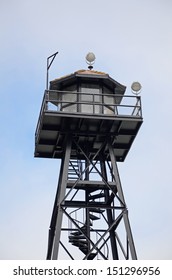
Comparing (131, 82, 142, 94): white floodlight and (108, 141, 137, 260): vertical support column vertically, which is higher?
(131, 82, 142, 94): white floodlight

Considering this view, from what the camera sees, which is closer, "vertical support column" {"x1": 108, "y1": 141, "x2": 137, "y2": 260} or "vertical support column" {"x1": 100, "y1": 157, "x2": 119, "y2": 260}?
"vertical support column" {"x1": 108, "y1": 141, "x2": 137, "y2": 260}

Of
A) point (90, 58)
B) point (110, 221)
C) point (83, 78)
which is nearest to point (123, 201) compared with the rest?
point (110, 221)

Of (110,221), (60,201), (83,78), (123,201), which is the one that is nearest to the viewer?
(60,201)

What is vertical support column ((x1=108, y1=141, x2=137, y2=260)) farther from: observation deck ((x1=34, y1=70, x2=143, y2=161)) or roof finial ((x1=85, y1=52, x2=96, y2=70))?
roof finial ((x1=85, y1=52, x2=96, y2=70))

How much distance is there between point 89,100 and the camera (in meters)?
30.6

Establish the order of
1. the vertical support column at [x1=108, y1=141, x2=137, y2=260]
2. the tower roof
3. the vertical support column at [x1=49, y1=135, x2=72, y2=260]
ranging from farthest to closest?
1. the tower roof
2. the vertical support column at [x1=108, y1=141, x2=137, y2=260]
3. the vertical support column at [x1=49, y1=135, x2=72, y2=260]

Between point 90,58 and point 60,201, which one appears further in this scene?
point 90,58

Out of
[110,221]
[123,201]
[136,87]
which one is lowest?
[123,201]

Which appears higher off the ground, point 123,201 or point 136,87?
point 136,87

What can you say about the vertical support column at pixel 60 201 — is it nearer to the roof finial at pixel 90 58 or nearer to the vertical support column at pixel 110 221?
the vertical support column at pixel 110 221

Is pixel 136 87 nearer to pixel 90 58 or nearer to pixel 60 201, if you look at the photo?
pixel 90 58
